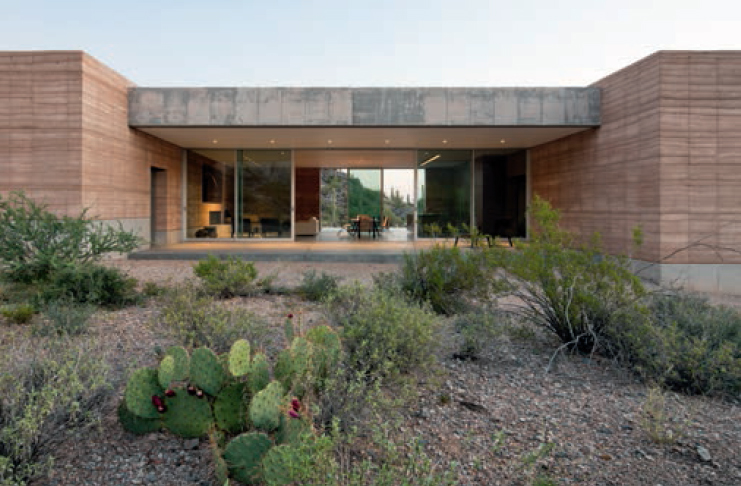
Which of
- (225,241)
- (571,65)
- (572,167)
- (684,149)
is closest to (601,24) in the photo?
(571,65)

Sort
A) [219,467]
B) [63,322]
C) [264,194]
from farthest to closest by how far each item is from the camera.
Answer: [264,194]
[63,322]
[219,467]

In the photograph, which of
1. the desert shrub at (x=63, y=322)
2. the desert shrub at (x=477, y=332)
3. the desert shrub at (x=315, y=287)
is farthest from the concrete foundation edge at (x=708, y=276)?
the desert shrub at (x=63, y=322)

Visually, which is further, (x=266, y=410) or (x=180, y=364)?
(x=180, y=364)

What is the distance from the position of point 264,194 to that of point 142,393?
1218 cm

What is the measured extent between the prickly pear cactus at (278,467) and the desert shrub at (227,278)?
4546mm

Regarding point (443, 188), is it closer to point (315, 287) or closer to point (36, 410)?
point (315, 287)

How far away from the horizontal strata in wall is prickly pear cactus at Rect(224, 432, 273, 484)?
8815 mm

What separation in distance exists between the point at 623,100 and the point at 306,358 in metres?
8.88

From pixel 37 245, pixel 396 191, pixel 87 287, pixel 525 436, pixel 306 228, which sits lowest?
pixel 525 436

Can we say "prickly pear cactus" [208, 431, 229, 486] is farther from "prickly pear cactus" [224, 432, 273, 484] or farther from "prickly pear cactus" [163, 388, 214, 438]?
"prickly pear cactus" [163, 388, 214, 438]

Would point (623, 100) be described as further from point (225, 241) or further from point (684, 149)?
point (225, 241)

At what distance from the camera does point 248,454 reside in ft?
6.39

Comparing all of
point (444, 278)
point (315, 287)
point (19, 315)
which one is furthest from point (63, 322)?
point (444, 278)

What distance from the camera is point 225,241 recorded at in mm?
14133
